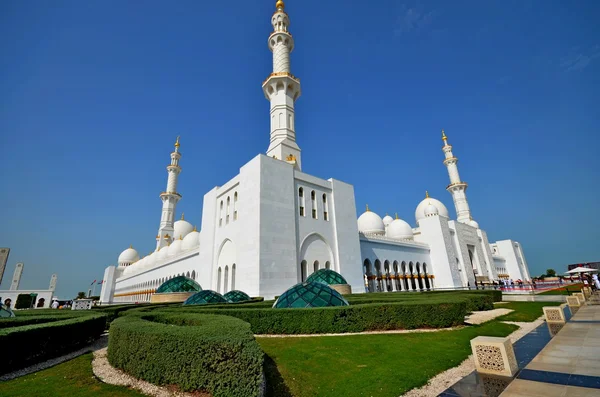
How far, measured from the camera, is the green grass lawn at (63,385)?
472cm

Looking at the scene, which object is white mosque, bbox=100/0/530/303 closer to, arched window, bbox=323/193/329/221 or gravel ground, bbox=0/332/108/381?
arched window, bbox=323/193/329/221

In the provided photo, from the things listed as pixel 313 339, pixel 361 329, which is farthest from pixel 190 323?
pixel 361 329

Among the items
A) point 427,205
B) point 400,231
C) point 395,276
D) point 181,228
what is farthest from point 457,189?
point 181,228

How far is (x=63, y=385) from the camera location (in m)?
5.16

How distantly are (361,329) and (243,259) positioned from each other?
42.5 feet

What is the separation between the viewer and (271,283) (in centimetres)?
1939

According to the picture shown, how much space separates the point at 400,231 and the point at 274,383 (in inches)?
1452

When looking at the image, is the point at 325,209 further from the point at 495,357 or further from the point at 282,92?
the point at 495,357

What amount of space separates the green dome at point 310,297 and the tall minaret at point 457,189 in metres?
43.1

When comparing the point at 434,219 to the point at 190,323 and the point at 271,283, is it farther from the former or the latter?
the point at 190,323

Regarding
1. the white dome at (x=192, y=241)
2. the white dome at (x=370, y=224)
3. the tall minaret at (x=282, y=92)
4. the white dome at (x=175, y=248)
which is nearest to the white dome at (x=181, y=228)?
the white dome at (x=175, y=248)

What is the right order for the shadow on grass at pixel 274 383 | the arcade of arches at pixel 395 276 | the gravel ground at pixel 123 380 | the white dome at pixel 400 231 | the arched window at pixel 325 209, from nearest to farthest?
the gravel ground at pixel 123 380 → the shadow on grass at pixel 274 383 → the arched window at pixel 325 209 → the arcade of arches at pixel 395 276 → the white dome at pixel 400 231

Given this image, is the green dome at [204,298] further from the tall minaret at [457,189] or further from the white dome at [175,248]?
the tall minaret at [457,189]

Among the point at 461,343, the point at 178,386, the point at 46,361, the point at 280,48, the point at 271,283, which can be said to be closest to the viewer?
the point at 178,386
